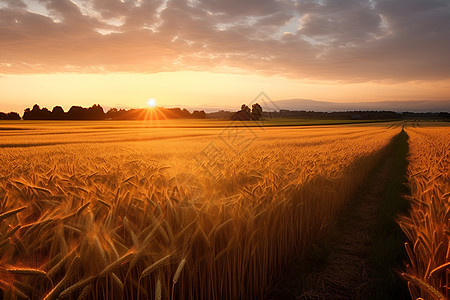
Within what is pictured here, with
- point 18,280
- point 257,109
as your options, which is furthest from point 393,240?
point 257,109

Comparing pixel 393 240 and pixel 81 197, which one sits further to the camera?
pixel 393 240

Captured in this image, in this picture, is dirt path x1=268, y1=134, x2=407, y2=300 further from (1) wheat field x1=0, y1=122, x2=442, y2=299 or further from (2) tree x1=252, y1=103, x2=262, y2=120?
(2) tree x1=252, y1=103, x2=262, y2=120

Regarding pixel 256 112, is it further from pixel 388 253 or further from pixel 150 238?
pixel 150 238

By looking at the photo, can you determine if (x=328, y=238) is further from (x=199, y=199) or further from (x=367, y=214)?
(x=199, y=199)

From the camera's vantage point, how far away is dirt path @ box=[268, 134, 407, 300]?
8.27 feet

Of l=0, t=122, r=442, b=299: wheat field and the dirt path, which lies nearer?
l=0, t=122, r=442, b=299: wheat field

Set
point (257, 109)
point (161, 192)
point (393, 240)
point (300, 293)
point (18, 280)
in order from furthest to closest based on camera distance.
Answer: point (257, 109)
point (393, 240)
point (300, 293)
point (161, 192)
point (18, 280)

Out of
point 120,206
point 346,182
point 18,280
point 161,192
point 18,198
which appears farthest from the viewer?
point 346,182

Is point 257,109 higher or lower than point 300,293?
higher

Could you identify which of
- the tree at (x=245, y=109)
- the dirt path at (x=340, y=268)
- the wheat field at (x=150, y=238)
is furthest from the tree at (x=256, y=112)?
the wheat field at (x=150, y=238)

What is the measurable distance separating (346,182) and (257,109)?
4837 centimetres

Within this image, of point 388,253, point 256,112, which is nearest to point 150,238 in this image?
point 388,253

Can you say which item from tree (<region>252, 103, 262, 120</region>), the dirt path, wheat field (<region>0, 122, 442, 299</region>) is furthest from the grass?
tree (<region>252, 103, 262, 120</region>)

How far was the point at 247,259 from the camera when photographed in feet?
6.26
